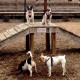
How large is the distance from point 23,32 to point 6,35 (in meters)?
0.76

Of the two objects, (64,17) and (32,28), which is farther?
(64,17)

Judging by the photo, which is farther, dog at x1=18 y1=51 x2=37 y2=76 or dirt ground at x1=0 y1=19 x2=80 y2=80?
dirt ground at x1=0 y1=19 x2=80 y2=80

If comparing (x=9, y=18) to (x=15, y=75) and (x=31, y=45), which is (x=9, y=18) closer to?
(x=31, y=45)

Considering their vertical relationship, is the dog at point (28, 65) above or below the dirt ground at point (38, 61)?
above

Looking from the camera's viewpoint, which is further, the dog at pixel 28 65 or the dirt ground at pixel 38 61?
the dirt ground at pixel 38 61

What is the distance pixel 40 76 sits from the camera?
31.5ft

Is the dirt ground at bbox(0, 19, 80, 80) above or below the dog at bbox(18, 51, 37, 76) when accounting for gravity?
below

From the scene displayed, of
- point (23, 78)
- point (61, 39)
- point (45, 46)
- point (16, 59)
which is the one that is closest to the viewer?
point (23, 78)

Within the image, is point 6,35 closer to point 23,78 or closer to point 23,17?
point 23,78

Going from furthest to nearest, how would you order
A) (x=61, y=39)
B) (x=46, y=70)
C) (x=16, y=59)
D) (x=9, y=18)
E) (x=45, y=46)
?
(x=9, y=18), (x=61, y=39), (x=45, y=46), (x=16, y=59), (x=46, y=70)

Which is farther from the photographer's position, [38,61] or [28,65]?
[38,61]

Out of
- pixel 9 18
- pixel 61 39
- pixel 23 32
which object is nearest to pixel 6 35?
pixel 23 32

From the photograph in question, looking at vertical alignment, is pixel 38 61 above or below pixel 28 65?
below

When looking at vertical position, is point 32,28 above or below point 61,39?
above
